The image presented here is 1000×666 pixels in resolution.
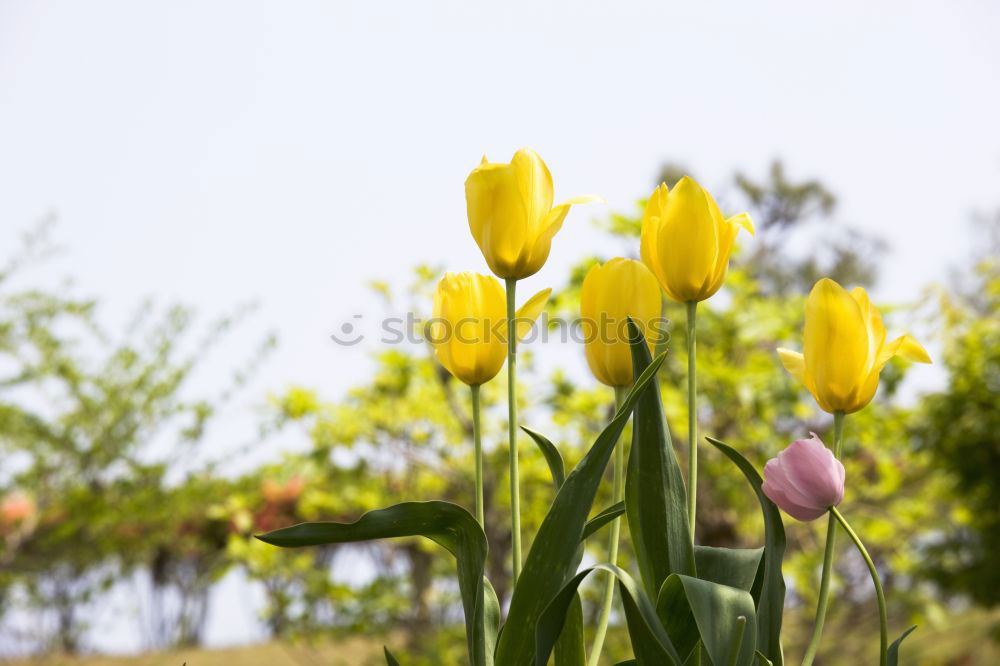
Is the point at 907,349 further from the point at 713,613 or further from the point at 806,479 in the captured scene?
the point at 713,613

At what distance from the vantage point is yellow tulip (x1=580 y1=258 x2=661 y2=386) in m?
0.73

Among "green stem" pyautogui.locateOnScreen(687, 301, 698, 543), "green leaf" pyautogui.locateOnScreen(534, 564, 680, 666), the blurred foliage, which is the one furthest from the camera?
the blurred foliage

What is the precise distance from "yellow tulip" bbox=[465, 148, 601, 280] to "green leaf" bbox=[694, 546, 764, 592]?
265mm

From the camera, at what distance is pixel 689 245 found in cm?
72

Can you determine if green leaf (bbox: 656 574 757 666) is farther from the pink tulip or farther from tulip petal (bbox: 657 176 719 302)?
tulip petal (bbox: 657 176 719 302)

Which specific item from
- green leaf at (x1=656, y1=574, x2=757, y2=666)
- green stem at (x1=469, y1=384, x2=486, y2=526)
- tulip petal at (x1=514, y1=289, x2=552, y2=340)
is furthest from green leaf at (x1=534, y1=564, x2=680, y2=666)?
tulip petal at (x1=514, y1=289, x2=552, y2=340)

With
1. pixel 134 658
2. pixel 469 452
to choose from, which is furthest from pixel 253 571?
pixel 134 658

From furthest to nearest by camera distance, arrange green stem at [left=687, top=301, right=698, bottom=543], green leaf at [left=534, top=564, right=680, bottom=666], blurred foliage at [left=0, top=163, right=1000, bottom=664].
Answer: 1. blurred foliage at [left=0, top=163, right=1000, bottom=664]
2. green stem at [left=687, top=301, right=698, bottom=543]
3. green leaf at [left=534, top=564, right=680, bottom=666]

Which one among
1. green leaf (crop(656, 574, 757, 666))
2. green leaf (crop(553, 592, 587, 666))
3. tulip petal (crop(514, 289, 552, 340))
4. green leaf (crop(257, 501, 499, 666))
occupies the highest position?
tulip petal (crop(514, 289, 552, 340))

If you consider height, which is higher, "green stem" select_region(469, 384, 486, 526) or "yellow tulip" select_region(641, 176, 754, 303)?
"yellow tulip" select_region(641, 176, 754, 303)

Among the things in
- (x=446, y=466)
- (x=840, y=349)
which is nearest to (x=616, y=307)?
(x=840, y=349)

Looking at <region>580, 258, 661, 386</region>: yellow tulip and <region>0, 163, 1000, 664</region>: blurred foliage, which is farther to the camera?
<region>0, 163, 1000, 664</region>: blurred foliage

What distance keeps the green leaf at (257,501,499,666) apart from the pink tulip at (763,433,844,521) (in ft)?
0.73

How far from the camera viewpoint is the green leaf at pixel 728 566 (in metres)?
0.72
